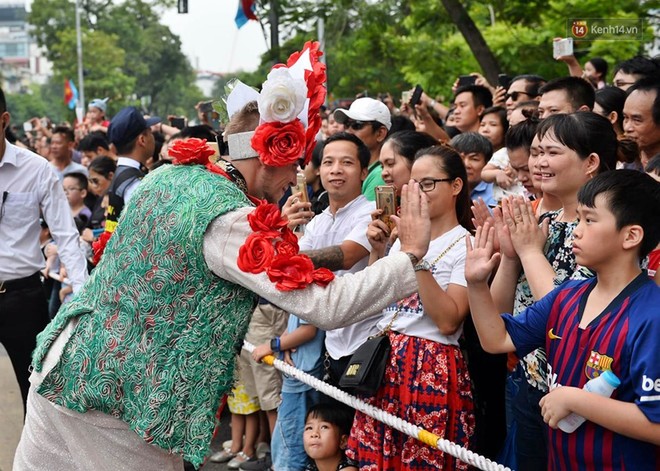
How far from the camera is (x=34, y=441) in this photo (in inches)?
124

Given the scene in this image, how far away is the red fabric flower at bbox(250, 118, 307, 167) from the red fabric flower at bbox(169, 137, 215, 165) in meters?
0.18

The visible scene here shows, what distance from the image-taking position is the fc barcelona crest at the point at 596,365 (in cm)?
269

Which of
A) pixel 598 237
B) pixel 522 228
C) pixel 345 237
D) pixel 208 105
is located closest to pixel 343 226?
pixel 345 237

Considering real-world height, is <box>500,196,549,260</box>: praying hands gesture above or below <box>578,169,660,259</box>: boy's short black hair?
below

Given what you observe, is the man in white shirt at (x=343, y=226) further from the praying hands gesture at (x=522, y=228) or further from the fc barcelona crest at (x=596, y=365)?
the fc barcelona crest at (x=596, y=365)

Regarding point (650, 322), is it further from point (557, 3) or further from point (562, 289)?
point (557, 3)

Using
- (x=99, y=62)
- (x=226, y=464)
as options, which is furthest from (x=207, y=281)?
(x=99, y=62)

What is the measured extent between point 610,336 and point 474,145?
124 inches

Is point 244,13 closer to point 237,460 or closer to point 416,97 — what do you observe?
point 416,97

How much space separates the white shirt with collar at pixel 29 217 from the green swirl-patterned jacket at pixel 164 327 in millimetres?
2282

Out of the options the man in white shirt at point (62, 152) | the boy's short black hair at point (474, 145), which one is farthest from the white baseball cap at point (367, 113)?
the man in white shirt at point (62, 152)

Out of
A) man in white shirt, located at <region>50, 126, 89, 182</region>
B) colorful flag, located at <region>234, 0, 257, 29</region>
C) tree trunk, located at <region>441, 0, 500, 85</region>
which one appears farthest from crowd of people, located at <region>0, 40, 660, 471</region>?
colorful flag, located at <region>234, 0, 257, 29</region>

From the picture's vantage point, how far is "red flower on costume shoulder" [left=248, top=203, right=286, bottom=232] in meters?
2.78

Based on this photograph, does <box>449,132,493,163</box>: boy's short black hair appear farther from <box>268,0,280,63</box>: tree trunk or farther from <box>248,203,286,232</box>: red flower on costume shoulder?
<box>268,0,280,63</box>: tree trunk
